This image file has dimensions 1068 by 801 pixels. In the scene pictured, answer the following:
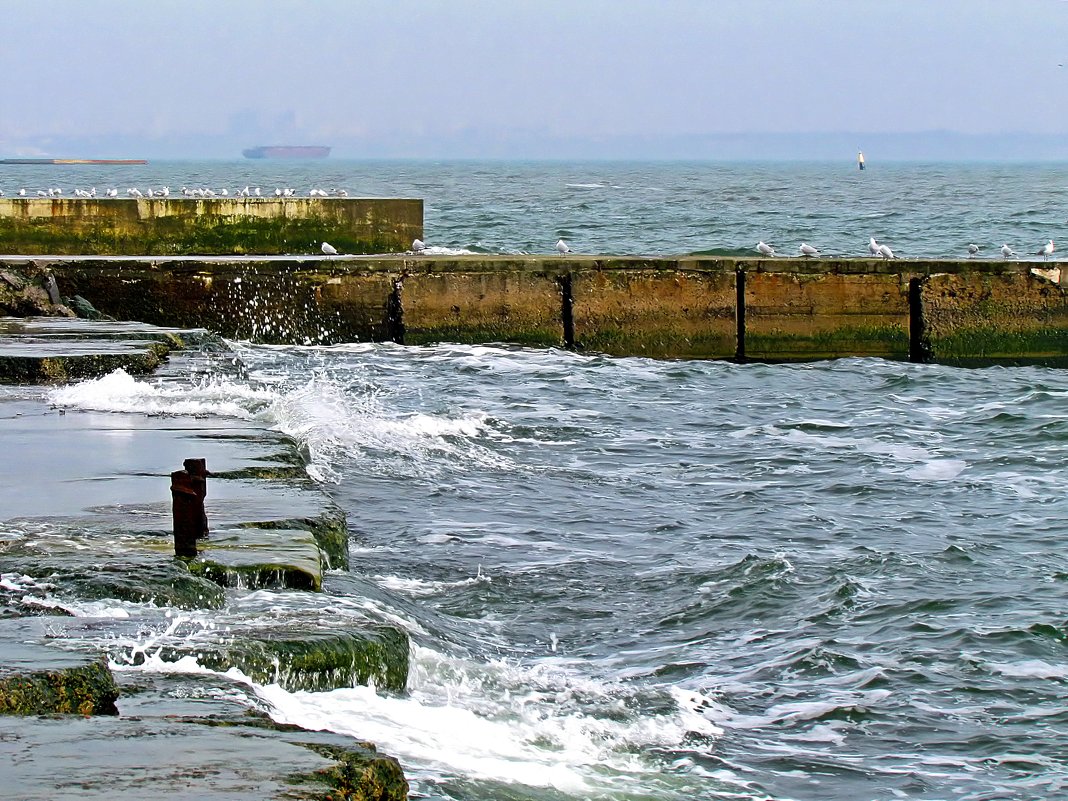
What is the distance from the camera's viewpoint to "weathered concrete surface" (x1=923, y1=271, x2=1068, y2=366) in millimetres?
16266

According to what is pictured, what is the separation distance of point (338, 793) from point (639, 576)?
4607mm

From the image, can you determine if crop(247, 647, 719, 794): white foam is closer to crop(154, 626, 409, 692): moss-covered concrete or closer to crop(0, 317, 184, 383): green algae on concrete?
crop(154, 626, 409, 692): moss-covered concrete

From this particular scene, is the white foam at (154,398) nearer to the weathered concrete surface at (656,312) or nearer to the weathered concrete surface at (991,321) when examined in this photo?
the weathered concrete surface at (656,312)

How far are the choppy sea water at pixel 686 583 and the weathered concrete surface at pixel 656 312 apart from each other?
2.28 metres

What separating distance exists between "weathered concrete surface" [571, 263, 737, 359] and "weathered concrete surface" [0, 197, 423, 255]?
17.3ft

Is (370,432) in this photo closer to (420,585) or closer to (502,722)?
(420,585)

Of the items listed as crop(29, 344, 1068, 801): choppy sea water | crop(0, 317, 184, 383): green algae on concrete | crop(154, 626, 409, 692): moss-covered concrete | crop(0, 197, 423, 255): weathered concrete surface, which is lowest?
crop(29, 344, 1068, 801): choppy sea water

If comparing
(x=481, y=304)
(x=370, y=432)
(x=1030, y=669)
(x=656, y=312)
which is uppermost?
(x=481, y=304)

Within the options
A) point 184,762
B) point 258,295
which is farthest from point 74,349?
point 184,762

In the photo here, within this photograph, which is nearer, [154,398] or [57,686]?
[57,686]

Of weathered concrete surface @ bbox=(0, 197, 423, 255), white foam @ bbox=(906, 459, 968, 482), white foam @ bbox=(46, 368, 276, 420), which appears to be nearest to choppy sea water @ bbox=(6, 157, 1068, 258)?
weathered concrete surface @ bbox=(0, 197, 423, 255)

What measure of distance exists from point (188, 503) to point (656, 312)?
39.0 ft

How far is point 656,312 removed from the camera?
16.7 m

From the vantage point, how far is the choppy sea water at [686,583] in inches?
196
